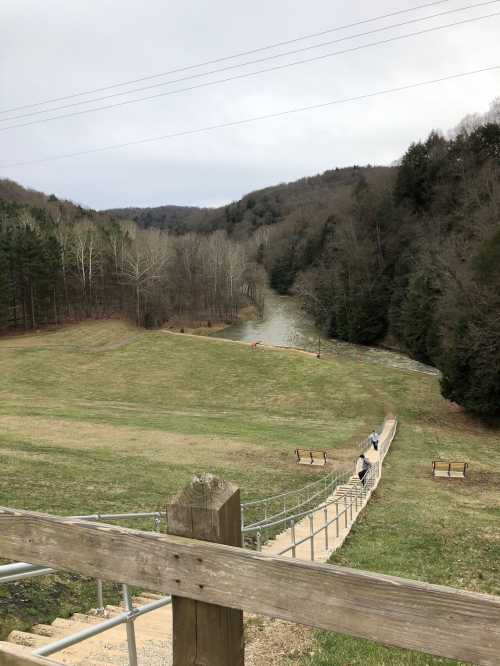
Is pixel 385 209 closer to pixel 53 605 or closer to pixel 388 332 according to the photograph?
pixel 388 332

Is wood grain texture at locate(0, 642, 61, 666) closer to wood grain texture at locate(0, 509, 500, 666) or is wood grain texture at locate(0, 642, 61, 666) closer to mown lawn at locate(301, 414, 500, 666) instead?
wood grain texture at locate(0, 509, 500, 666)

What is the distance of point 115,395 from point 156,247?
3677cm

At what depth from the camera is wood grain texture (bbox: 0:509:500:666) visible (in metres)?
1.69

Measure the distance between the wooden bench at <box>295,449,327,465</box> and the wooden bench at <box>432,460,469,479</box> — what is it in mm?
4173

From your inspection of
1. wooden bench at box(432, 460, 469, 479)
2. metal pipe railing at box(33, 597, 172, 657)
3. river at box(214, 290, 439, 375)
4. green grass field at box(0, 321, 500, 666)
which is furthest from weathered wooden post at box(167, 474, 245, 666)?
river at box(214, 290, 439, 375)

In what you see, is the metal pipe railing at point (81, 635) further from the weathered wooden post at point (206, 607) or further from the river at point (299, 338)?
the river at point (299, 338)

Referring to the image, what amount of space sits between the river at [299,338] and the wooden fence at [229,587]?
47088 millimetres

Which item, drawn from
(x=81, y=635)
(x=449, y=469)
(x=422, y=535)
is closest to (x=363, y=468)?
(x=449, y=469)

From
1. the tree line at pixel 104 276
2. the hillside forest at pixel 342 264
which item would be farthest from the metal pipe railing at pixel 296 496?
the tree line at pixel 104 276

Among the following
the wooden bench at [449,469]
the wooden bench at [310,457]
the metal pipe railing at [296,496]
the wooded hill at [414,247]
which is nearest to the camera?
the metal pipe railing at [296,496]

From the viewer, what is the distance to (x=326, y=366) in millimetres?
44531

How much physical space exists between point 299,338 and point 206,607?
65585mm

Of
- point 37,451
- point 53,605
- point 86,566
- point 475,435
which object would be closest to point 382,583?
point 86,566

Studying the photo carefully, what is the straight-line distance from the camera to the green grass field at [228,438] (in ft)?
33.6
